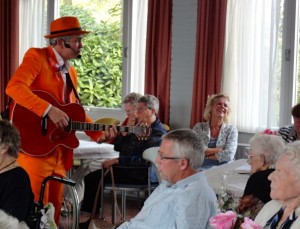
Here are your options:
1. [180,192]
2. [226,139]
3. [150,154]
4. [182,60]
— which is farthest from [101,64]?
[180,192]

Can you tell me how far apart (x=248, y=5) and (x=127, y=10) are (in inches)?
59.6

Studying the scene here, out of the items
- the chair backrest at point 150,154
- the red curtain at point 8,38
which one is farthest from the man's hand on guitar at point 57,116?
the red curtain at point 8,38

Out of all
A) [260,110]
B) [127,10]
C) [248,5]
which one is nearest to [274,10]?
[248,5]

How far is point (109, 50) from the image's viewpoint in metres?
6.50

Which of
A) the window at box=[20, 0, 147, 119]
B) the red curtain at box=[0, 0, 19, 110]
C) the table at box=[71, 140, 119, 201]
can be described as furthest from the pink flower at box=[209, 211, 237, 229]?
the red curtain at box=[0, 0, 19, 110]

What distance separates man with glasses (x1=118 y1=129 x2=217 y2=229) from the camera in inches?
93.6

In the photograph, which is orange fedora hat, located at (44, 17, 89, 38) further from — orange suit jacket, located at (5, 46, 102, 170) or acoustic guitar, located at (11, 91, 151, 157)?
acoustic guitar, located at (11, 91, 151, 157)

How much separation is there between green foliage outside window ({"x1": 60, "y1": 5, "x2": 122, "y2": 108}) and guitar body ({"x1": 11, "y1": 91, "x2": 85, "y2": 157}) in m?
2.63

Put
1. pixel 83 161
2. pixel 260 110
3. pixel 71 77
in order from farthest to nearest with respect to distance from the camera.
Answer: pixel 260 110 → pixel 83 161 → pixel 71 77

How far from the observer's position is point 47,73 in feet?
12.2

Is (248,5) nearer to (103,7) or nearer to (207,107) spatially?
(207,107)

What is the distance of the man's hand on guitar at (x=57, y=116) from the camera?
3.68 meters

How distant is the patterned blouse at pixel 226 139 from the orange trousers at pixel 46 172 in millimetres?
1750

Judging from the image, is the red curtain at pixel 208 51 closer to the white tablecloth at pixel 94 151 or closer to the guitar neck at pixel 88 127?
the white tablecloth at pixel 94 151
